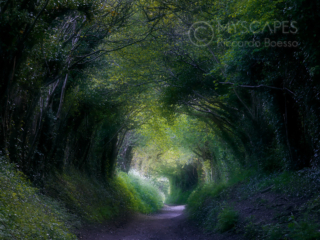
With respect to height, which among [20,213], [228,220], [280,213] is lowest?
[228,220]

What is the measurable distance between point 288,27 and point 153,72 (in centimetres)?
706

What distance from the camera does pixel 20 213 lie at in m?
5.30

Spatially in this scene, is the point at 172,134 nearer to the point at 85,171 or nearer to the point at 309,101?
the point at 85,171

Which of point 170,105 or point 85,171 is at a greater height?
point 170,105

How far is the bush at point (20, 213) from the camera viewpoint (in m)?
4.66

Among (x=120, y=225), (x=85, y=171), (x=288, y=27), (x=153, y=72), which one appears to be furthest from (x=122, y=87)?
(x=288, y=27)

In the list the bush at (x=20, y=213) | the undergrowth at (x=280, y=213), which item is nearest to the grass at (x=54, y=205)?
the bush at (x=20, y=213)

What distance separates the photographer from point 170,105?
48.6 ft

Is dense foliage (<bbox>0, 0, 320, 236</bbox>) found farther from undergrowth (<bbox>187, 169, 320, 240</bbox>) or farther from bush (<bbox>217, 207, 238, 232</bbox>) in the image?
bush (<bbox>217, 207, 238, 232</bbox>)

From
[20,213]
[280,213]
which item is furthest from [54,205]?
[280,213]

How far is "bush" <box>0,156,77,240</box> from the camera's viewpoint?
183 inches

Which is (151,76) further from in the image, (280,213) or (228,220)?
(280,213)

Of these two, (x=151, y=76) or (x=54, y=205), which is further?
(x=151, y=76)

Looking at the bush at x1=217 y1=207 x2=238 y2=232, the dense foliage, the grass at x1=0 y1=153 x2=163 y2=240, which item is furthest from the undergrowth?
the grass at x1=0 y1=153 x2=163 y2=240
